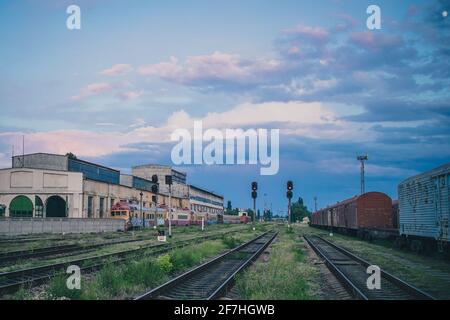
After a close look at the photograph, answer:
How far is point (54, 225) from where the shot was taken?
4975 cm

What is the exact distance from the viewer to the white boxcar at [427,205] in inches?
770

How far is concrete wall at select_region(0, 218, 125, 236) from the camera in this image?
44394mm

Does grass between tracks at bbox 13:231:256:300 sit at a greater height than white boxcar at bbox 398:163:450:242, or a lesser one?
lesser

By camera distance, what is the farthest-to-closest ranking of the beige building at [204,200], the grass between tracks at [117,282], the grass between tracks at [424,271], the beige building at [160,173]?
the beige building at [204,200], the beige building at [160,173], the grass between tracks at [424,271], the grass between tracks at [117,282]

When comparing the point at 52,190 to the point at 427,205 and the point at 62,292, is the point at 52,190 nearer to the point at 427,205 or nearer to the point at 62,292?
the point at 427,205

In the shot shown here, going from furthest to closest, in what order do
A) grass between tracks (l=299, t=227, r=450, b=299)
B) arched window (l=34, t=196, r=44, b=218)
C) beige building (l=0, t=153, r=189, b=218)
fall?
arched window (l=34, t=196, r=44, b=218), beige building (l=0, t=153, r=189, b=218), grass between tracks (l=299, t=227, r=450, b=299)

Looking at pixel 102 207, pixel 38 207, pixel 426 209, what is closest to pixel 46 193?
pixel 38 207

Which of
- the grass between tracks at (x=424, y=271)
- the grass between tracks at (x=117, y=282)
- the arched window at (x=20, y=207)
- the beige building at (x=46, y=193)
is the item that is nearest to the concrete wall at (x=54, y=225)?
the beige building at (x=46, y=193)

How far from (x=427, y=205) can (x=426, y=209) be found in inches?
9.7

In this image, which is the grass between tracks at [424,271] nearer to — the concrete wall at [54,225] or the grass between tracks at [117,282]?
the grass between tracks at [117,282]

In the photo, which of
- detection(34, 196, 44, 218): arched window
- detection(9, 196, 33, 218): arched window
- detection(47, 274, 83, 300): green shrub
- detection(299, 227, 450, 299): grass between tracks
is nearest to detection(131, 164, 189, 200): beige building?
detection(34, 196, 44, 218): arched window

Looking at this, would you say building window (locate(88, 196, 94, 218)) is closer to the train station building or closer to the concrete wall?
the train station building

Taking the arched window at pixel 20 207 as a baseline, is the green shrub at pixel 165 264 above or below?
below

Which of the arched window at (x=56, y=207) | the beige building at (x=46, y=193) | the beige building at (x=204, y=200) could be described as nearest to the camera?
the beige building at (x=46, y=193)
